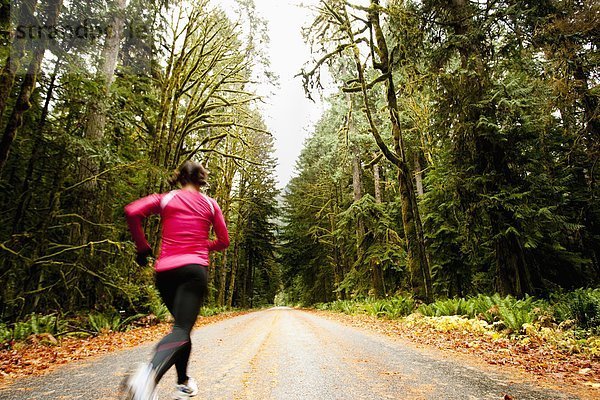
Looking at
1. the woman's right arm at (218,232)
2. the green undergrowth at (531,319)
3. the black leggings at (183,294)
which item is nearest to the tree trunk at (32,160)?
the woman's right arm at (218,232)

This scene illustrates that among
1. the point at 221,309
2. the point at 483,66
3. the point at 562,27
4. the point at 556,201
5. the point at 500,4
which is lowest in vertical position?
the point at 221,309

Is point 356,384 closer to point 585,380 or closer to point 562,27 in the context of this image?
point 585,380

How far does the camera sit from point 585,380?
3.71 meters

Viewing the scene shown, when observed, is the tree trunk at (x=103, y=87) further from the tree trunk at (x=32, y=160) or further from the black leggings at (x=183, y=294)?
the black leggings at (x=183, y=294)

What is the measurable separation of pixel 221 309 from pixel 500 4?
1849cm

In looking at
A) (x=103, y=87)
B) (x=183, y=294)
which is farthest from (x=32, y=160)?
(x=183, y=294)

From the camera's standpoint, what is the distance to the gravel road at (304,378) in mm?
3055

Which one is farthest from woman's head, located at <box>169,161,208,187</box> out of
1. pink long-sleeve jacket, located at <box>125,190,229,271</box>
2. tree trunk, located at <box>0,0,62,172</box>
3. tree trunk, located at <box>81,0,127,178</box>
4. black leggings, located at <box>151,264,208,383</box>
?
tree trunk, located at <box>81,0,127,178</box>

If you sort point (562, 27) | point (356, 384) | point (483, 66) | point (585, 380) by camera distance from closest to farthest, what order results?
point (356, 384) → point (585, 380) → point (562, 27) → point (483, 66)

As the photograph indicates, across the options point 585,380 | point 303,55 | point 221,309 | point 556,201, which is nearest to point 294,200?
point 221,309

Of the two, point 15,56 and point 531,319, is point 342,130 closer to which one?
point 531,319

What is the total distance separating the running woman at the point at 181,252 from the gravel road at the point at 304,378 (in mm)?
1138

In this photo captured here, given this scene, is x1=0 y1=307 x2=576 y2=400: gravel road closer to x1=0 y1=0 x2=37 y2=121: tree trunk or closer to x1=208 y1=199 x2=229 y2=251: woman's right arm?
x1=208 y1=199 x2=229 y2=251: woman's right arm

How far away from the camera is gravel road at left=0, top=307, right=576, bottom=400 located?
3055 millimetres
